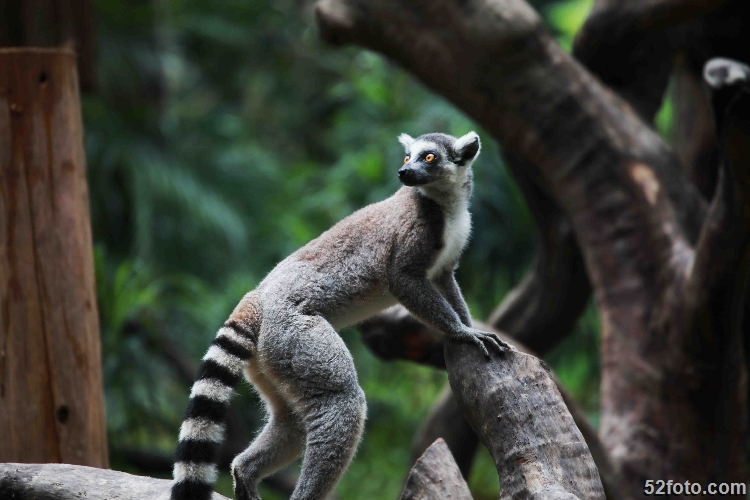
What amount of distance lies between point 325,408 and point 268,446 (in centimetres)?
41

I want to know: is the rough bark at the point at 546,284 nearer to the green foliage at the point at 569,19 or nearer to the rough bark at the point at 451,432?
the rough bark at the point at 451,432

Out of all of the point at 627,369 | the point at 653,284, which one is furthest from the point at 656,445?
the point at 653,284

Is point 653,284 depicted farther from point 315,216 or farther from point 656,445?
point 315,216

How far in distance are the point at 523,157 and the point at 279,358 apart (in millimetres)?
2995

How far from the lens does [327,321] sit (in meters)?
3.02

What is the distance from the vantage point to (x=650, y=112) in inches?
211

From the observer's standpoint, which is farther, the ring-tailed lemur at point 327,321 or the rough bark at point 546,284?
the rough bark at point 546,284

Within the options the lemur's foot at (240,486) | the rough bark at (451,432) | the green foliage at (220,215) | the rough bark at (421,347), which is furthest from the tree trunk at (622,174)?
the lemur's foot at (240,486)

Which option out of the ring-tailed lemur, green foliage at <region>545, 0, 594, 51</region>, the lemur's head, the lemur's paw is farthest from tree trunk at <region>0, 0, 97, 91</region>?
green foliage at <region>545, 0, 594, 51</region>

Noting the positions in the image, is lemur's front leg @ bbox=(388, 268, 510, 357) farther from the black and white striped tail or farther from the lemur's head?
the black and white striped tail

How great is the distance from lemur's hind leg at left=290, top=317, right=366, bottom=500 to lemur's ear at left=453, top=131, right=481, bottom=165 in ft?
3.39

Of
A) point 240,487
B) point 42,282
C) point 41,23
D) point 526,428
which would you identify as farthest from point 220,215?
point 526,428

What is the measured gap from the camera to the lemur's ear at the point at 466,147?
3.20m

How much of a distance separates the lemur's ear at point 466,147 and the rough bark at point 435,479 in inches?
50.5
